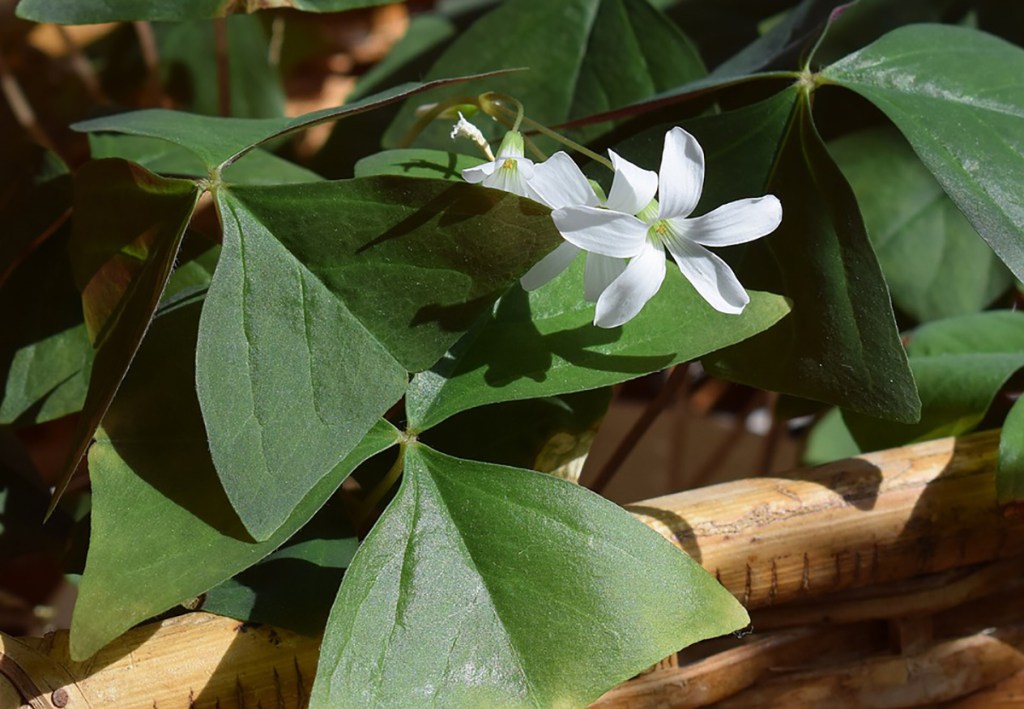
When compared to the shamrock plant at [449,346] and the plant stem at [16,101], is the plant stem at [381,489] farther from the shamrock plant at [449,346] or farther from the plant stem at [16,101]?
the plant stem at [16,101]

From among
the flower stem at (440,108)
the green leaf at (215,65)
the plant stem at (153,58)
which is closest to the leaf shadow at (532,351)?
the flower stem at (440,108)

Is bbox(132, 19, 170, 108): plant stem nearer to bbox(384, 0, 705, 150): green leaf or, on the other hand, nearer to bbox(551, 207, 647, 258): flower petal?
bbox(384, 0, 705, 150): green leaf

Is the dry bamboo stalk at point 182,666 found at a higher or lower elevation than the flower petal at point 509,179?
lower

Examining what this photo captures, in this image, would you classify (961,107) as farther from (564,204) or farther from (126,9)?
(126,9)

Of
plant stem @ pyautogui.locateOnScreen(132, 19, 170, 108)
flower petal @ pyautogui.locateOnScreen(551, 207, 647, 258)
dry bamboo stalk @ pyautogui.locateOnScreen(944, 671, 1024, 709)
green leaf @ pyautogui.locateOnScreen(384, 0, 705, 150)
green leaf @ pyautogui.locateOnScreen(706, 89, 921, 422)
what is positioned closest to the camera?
flower petal @ pyautogui.locateOnScreen(551, 207, 647, 258)

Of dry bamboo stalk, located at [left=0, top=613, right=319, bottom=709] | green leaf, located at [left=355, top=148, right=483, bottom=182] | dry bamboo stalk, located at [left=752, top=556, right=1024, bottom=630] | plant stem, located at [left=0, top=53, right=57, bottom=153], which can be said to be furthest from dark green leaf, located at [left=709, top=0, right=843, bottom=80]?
plant stem, located at [left=0, top=53, right=57, bottom=153]

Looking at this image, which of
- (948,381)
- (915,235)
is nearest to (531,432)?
(948,381)

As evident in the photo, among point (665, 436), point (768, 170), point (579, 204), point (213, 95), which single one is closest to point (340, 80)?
point (213, 95)

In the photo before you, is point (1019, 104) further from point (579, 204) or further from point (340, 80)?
point (340, 80)
